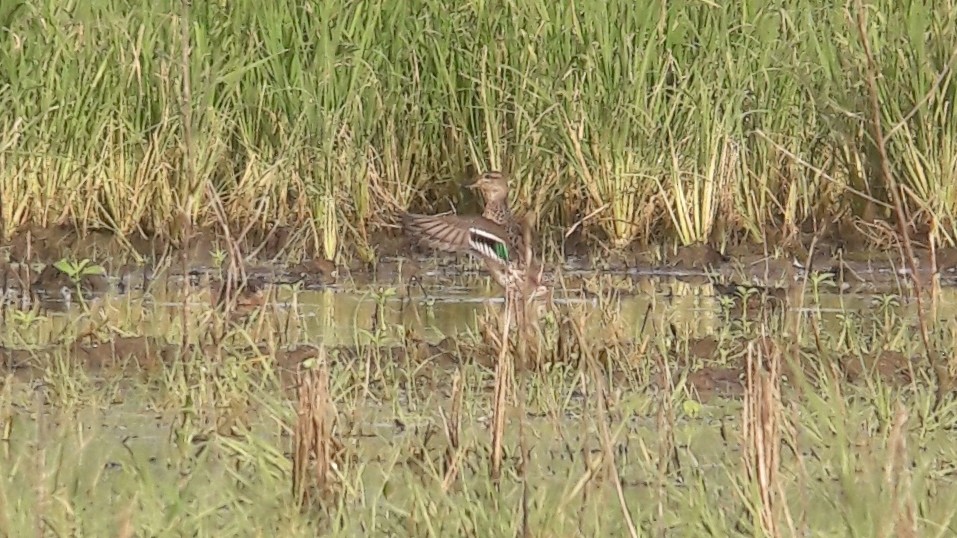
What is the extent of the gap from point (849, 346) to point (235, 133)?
3236 mm

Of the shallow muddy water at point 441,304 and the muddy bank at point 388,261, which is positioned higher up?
the muddy bank at point 388,261

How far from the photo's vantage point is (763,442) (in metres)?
3.47

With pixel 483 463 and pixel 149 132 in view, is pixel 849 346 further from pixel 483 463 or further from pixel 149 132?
pixel 149 132

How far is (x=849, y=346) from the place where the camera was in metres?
5.81

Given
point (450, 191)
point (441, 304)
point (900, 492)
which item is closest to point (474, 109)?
point (450, 191)

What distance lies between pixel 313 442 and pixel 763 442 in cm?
91

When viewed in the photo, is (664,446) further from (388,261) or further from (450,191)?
(450,191)

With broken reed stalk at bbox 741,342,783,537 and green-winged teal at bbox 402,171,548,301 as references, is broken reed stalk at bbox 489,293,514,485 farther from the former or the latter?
green-winged teal at bbox 402,171,548,301

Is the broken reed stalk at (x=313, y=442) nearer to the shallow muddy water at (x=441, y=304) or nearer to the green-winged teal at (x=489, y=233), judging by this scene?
the shallow muddy water at (x=441, y=304)

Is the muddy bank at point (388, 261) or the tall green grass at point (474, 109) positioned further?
the tall green grass at point (474, 109)

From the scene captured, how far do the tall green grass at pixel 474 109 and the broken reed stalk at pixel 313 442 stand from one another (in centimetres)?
389

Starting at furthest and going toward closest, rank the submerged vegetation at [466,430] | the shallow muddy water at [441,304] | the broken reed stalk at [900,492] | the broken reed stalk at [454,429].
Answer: the shallow muddy water at [441,304], the broken reed stalk at [454,429], the submerged vegetation at [466,430], the broken reed stalk at [900,492]

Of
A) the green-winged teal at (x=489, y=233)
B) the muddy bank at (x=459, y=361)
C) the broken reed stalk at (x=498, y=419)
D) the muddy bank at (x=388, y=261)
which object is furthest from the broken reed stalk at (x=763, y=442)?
the muddy bank at (x=388, y=261)

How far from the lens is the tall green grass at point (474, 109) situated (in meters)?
7.92
